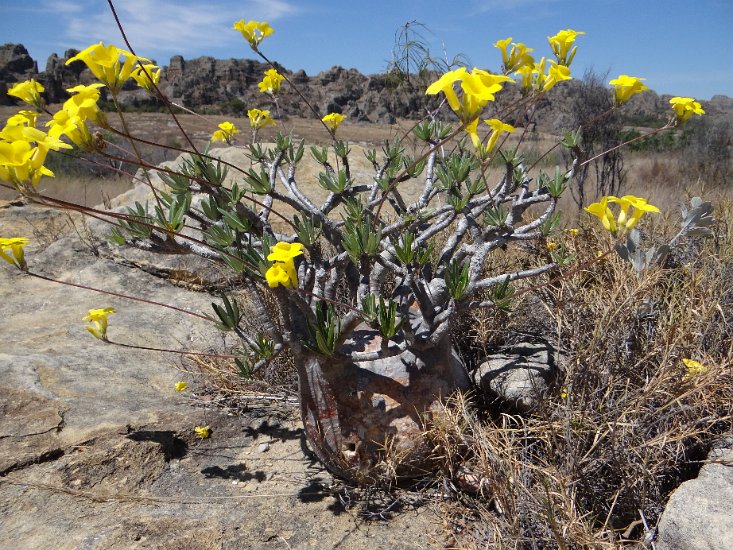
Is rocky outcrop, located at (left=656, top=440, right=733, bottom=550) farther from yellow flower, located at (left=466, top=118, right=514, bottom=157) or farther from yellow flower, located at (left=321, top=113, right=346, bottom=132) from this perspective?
yellow flower, located at (left=321, top=113, right=346, bottom=132)

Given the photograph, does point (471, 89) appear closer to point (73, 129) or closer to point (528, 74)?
point (528, 74)

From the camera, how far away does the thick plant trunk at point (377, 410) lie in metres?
2.19

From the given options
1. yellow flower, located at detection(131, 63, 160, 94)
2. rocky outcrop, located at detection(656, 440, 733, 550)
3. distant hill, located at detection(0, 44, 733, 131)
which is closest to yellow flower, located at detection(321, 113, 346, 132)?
yellow flower, located at detection(131, 63, 160, 94)

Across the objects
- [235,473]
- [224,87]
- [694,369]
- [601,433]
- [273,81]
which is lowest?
[235,473]

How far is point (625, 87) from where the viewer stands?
2.05 metres

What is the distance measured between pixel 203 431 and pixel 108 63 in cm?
178

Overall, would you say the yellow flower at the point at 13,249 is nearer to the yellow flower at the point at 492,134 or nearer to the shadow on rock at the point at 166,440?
the shadow on rock at the point at 166,440

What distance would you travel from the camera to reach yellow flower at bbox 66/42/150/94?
5.02ft

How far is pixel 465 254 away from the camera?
7.72ft

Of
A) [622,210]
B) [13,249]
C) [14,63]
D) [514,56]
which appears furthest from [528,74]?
[14,63]

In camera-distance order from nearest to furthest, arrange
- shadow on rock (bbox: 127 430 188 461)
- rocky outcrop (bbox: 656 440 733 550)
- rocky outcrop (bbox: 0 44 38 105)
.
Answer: rocky outcrop (bbox: 656 440 733 550), shadow on rock (bbox: 127 430 188 461), rocky outcrop (bbox: 0 44 38 105)

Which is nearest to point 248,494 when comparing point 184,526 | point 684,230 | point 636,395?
point 184,526

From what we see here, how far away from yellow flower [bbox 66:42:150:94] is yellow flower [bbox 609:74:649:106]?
1.73m

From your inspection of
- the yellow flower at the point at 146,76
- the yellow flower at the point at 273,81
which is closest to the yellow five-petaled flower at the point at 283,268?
the yellow flower at the point at 146,76
